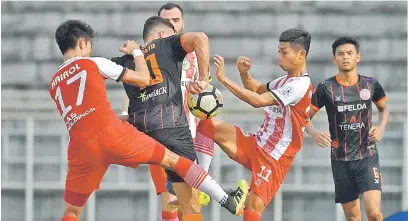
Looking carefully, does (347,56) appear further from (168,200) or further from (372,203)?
(168,200)

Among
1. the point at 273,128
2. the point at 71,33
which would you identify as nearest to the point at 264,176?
the point at 273,128

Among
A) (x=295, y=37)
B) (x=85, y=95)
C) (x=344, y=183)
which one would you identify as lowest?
(x=344, y=183)

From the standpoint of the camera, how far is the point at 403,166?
1466cm

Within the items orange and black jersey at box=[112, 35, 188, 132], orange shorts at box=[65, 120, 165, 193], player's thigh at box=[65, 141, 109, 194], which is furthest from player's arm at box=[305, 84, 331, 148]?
player's thigh at box=[65, 141, 109, 194]

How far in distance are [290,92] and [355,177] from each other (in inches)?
56.3

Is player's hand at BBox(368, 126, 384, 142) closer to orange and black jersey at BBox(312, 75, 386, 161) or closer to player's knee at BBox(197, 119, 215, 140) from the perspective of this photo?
orange and black jersey at BBox(312, 75, 386, 161)

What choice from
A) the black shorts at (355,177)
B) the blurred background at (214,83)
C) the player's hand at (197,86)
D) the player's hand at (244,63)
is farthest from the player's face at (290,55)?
the blurred background at (214,83)

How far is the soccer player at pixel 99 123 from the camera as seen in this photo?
10.1 m

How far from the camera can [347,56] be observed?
11.6 meters

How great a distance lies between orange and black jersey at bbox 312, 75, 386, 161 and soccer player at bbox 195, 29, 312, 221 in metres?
0.70

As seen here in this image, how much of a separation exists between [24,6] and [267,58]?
280 centimetres

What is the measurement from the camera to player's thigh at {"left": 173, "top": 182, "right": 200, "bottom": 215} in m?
10.5

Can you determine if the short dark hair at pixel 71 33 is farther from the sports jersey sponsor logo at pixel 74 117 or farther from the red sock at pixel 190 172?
the red sock at pixel 190 172

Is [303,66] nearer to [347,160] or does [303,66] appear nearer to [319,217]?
[347,160]
